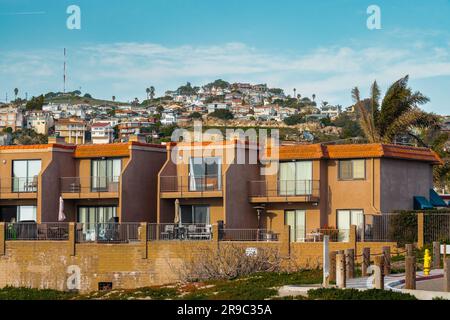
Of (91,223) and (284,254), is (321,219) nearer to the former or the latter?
(284,254)

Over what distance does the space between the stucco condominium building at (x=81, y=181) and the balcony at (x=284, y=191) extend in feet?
18.6

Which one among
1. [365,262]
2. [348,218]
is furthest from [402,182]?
[365,262]

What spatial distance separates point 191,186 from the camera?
182 feet

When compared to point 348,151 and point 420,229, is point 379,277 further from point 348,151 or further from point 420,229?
point 348,151

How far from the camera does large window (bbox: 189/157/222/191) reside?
180 feet

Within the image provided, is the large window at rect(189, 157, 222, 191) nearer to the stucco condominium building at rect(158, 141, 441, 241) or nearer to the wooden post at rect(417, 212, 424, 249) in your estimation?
the stucco condominium building at rect(158, 141, 441, 241)

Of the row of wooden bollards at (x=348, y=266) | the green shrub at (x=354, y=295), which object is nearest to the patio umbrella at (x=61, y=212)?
the row of wooden bollards at (x=348, y=266)

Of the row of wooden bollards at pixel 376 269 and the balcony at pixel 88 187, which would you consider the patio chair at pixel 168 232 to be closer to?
the balcony at pixel 88 187

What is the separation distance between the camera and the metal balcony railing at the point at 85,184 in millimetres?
57062

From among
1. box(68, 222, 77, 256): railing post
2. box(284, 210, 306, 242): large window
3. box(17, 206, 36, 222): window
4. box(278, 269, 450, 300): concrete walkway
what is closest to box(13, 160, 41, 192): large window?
box(17, 206, 36, 222): window

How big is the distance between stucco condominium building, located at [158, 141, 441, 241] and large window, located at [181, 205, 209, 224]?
0.11ft

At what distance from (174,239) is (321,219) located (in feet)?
23.3

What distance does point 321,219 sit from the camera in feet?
174

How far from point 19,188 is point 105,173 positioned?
4.41m
